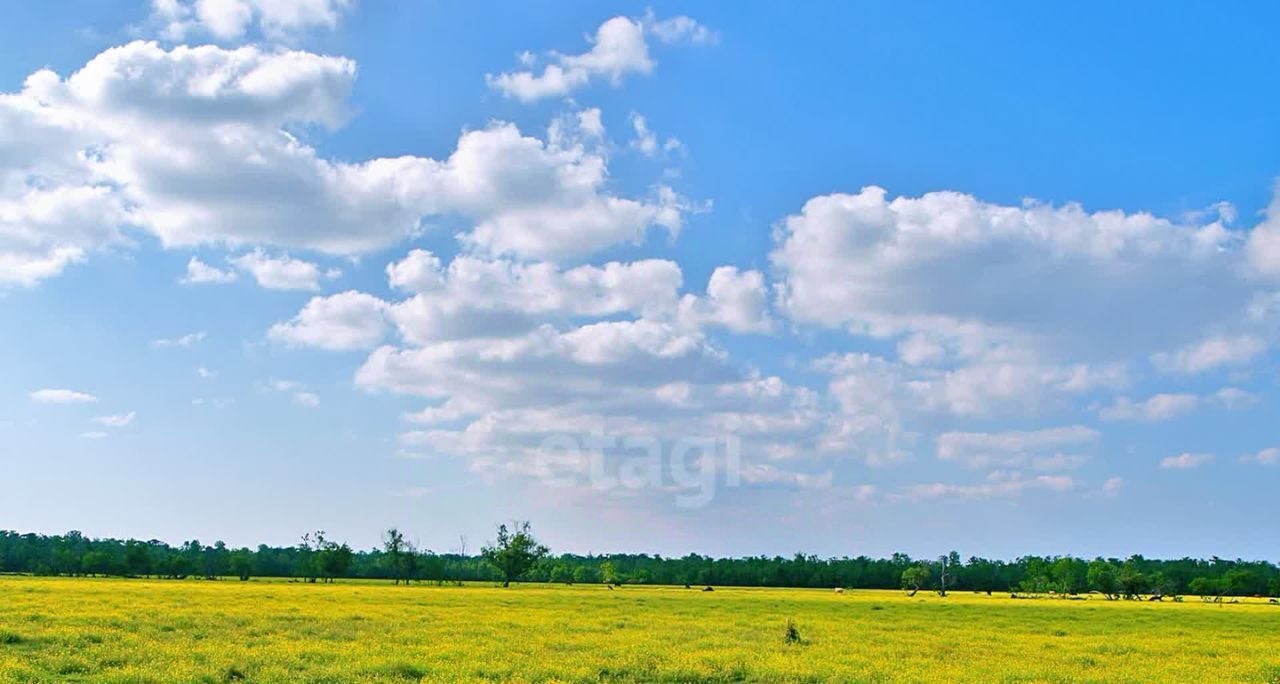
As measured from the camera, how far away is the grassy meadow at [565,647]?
2423 centimetres

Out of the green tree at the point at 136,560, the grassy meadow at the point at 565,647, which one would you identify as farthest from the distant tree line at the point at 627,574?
the grassy meadow at the point at 565,647

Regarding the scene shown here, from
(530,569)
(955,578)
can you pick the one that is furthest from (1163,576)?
(530,569)

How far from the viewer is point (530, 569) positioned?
15138 centimetres

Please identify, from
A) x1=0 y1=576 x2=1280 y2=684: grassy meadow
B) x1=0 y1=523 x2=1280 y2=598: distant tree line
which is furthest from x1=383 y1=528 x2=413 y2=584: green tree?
x1=0 y1=576 x2=1280 y2=684: grassy meadow

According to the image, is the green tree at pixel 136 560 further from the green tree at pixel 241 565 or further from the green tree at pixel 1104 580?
the green tree at pixel 1104 580

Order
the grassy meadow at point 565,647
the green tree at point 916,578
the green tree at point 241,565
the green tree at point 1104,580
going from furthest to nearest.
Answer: the green tree at point 916,578 < the green tree at point 241,565 < the green tree at point 1104,580 < the grassy meadow at point 565,647

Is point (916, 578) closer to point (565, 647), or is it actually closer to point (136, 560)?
point (136, 560)

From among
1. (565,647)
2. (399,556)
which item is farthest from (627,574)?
(565,647)

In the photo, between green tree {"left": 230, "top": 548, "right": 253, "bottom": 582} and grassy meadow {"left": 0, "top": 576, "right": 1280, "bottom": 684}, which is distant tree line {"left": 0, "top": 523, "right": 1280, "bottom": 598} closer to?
green tree {"left": 230, "top": 548, "right": 253, "bottom": 582}

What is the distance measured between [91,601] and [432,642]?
30.0 meters

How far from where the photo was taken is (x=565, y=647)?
31422mm

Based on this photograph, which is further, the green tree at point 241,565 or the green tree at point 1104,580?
the green tree at point 241,565

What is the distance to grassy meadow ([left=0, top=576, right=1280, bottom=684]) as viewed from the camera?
954 inches

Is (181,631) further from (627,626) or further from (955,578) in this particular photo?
(955,578)
